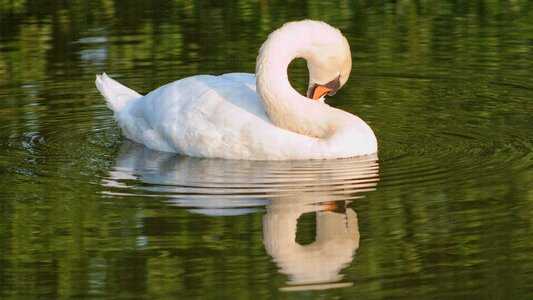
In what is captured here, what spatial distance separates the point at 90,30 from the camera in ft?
53.8

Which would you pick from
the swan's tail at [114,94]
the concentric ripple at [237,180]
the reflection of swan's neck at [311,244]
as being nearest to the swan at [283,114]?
the concentric ripple at [237,180]

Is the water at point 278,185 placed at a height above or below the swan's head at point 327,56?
below

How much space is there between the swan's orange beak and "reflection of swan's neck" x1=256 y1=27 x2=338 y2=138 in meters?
0.17

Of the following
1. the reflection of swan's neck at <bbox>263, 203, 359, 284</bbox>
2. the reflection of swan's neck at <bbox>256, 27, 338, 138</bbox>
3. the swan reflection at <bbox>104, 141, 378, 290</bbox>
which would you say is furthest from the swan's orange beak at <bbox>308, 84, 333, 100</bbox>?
the reflection of swan's neck at <bbox>263, 203, 359, 284</bbox>

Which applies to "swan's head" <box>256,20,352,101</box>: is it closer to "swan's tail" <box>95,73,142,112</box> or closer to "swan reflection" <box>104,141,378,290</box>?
"swan reflection" <box>104,141,378,290</box>

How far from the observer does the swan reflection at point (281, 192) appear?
800 centimetres

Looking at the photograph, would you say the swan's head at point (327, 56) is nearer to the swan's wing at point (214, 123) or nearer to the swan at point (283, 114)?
the swan at point (283, 114)

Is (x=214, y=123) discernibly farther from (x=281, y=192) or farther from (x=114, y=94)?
(x=114, y=94)

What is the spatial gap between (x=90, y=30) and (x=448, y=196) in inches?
322

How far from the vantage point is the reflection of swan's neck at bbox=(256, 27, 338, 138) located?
1050 cm

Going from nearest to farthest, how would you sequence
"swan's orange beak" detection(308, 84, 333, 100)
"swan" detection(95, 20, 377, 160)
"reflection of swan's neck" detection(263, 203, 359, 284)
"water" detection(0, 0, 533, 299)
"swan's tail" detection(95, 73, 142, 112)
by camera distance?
"water" detection(0, 0, 533, 299)
"reflection of swan's neck" detection(263, 203, 359, 284)
"swan" detection(95, 20, 377, 160)
"swan's orange beak" detection(308, 84, 333, 100)
"swan's tail" detection(95, 73, 142, 112)

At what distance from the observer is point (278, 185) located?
9.60 meters

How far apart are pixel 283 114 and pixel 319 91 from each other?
1.29 feet

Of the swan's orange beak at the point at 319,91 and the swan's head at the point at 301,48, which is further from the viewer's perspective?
the swan's orange beak at the point at 319,91
